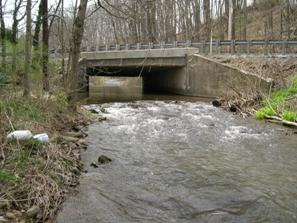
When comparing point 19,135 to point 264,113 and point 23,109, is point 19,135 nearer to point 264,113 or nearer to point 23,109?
point 23,109

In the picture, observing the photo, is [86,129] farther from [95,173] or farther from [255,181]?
[255,181]

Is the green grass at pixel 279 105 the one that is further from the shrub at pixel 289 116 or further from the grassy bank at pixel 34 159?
the grassy bank at pixel 34 159

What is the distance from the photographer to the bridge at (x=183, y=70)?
20844 millimetres

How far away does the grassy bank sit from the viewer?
6176 millimetres

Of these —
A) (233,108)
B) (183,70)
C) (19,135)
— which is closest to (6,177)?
(19,135)

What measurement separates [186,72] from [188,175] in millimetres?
18925

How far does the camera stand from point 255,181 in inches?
314

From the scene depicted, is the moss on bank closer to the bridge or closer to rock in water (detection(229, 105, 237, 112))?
rock in water (detection(229, 105, 237, 112))

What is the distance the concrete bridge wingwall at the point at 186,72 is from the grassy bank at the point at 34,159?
29.2 ft

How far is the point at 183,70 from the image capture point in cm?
2750

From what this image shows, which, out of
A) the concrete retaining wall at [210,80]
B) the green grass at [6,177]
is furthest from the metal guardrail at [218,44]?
the green grass at [6,177]

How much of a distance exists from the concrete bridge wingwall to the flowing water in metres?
5.90

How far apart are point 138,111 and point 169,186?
11240 mm

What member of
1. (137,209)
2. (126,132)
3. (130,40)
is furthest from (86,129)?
(130,40)
